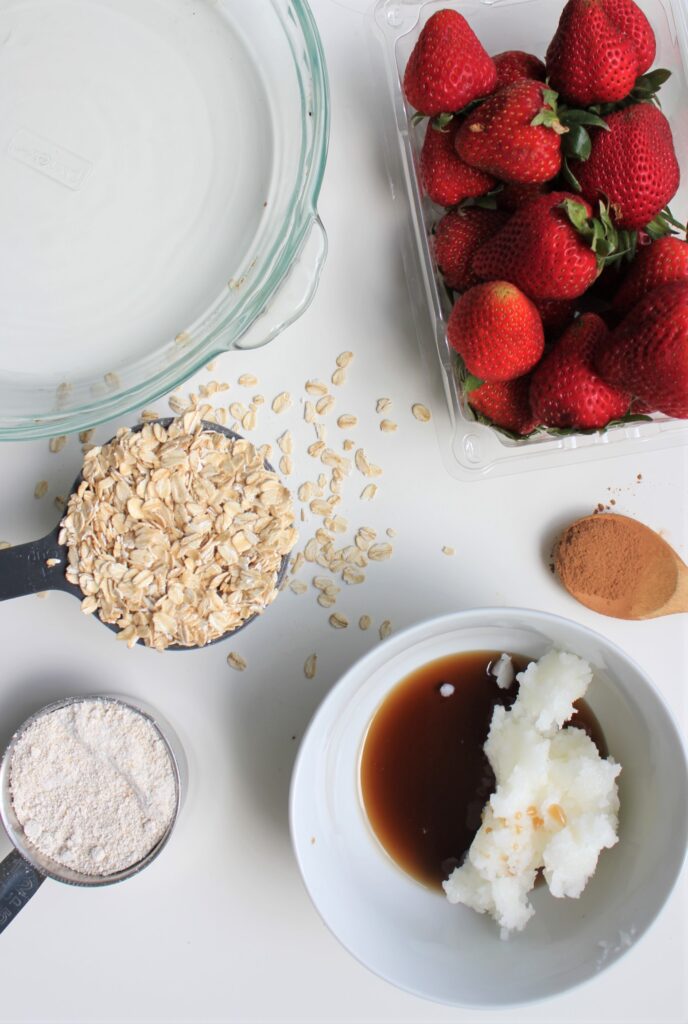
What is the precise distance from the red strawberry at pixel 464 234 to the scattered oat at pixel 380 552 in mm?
299

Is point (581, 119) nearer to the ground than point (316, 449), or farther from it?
farther from it

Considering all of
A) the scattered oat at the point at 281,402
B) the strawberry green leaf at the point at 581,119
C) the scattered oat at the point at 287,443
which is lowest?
the scattered oat at the point at 287,443

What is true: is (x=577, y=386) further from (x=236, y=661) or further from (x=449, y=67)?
(x=236, y=661)

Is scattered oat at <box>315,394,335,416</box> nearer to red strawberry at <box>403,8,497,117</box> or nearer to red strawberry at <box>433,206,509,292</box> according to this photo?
red strawberry at <box>433,206,509,292</box>

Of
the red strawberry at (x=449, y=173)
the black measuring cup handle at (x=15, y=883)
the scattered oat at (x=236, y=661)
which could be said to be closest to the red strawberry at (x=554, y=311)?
the red strawberry at (x=449, y=173)

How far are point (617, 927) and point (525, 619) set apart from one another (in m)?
0.33

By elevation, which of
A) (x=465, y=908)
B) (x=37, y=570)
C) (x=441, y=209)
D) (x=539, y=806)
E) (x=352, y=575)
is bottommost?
(x=465, y=908)

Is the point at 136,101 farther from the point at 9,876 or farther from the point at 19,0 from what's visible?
the point at 9,876

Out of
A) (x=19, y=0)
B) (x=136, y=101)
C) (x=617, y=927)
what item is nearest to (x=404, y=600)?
(x=617, y=927)

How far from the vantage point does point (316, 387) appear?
0.96m

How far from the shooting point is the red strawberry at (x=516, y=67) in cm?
85

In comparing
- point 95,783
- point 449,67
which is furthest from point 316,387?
point 95,783

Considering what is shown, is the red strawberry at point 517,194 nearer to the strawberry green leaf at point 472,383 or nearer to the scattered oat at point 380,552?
the strawberry green leaf at point 472,383

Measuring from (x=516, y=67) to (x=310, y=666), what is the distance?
66 cm
